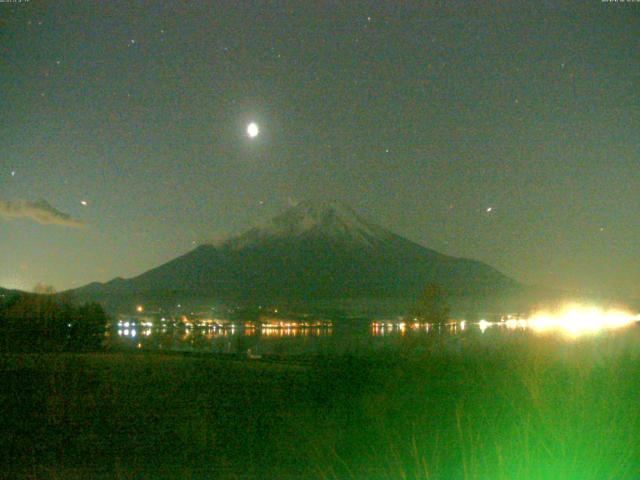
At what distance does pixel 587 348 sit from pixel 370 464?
880cm

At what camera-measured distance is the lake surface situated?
63.5 feet

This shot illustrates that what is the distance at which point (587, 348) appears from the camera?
52.3ft

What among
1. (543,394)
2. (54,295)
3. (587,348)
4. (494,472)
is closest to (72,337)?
(54,295)

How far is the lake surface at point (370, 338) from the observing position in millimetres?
19344

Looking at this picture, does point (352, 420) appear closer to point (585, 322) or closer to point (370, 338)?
Result: point (370, 338)

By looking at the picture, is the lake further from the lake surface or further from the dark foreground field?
the dark foreground field

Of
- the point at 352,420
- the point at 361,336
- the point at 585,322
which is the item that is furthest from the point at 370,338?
the point at 352,420

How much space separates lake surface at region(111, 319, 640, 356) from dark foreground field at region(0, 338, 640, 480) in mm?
3104

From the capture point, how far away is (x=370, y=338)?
29141 millimetres

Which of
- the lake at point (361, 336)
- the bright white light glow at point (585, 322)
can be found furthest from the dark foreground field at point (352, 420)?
the bright white light glow at point (585, 322)

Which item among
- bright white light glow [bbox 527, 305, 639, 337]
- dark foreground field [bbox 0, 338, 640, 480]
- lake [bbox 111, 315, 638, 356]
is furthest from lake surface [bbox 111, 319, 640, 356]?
dark foreground field [bbox 0, 338, 640, 480]

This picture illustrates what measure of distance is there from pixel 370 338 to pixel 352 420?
1836 cm

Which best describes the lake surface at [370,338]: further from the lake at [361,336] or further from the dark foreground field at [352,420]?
the dark foreground field at [352,420]

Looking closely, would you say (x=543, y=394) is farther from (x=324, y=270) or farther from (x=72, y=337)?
(x=324, y=270)
